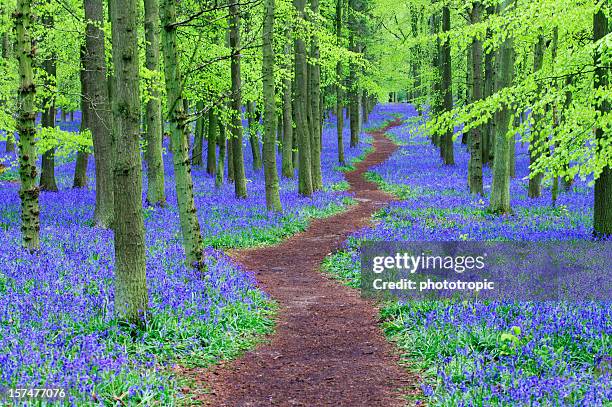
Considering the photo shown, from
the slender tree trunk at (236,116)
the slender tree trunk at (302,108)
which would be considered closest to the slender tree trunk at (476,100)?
the slender tree trunk at (302,108)

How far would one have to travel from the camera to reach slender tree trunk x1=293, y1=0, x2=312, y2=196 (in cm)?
1904

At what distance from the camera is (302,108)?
64.2ft

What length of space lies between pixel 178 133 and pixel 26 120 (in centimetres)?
279

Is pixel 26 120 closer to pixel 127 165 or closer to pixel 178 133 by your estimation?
pixel 178 133

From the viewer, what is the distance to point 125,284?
6.76 metres

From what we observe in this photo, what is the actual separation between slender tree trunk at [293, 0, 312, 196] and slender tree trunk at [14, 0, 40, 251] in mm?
10321

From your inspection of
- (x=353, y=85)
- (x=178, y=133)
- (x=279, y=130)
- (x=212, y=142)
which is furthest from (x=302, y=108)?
(x=279, y=130)

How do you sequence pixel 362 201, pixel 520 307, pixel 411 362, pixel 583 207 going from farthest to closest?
pixel 362 201, pixel 583 207, pixel 520 307, pixel 411 362

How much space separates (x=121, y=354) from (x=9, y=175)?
27134 millimetres

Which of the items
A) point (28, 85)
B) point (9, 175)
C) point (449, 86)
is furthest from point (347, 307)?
point (9, 175)

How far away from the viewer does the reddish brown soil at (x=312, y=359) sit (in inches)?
229

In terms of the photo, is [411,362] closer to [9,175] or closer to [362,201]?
[362,201]

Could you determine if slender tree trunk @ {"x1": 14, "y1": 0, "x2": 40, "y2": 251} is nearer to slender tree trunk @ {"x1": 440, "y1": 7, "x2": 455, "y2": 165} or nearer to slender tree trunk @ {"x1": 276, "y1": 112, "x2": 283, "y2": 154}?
slender tree trunk @ {"x1": 440, "y1": 7, "x2": 455, "y2": 165}

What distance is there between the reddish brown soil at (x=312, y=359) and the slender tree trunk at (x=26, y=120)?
175 inches
